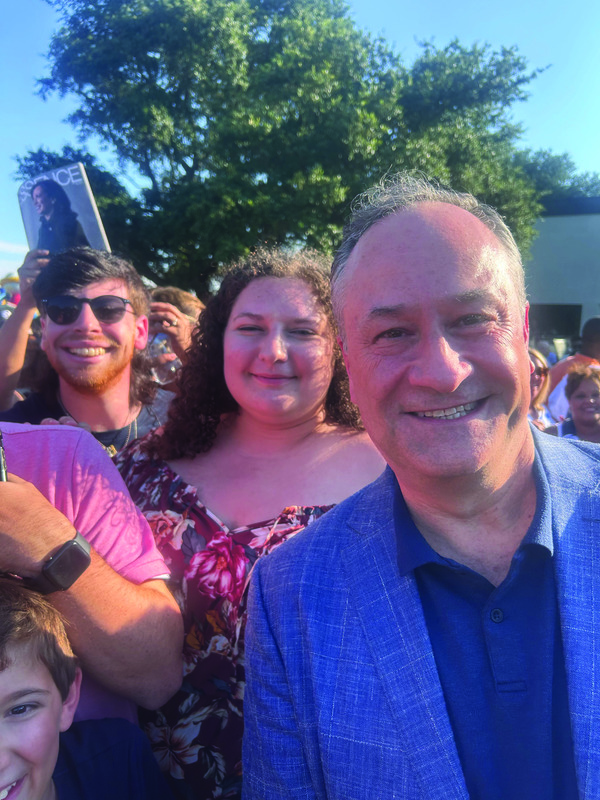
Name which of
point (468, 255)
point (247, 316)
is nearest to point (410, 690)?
point (468, 255)

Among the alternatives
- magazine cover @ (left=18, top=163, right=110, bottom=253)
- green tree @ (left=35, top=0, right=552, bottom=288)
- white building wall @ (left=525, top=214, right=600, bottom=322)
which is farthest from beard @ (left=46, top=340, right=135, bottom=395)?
white building wall @ (left=525, top=214, right=600, bottom=322)

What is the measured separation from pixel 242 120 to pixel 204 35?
482 centimetres

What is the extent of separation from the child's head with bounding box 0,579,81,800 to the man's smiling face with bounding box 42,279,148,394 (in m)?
1.52

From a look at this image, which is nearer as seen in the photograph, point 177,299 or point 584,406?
point 177,299

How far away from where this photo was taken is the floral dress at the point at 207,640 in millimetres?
1786

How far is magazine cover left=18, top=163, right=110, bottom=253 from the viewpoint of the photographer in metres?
3.20

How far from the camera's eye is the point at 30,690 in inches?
53.2

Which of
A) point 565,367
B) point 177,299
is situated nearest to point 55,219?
→ point 177,299

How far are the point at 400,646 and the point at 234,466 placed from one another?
1.12m

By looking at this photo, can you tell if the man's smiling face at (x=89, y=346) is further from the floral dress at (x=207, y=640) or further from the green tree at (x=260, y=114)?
the green tree at (x=260, y=114)

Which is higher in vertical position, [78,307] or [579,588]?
[78,307]

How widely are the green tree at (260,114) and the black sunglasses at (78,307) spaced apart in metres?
14.4

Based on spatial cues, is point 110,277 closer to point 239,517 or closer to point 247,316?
point 247,316

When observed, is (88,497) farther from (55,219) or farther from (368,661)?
A: (55,219)
